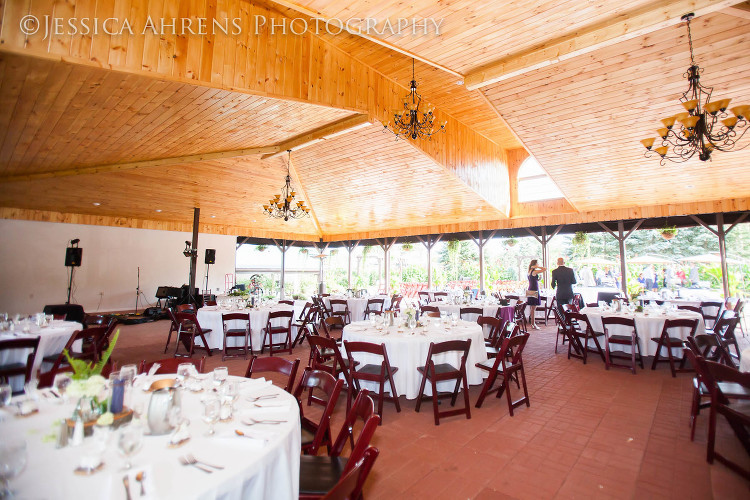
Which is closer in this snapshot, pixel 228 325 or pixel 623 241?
pixel 228 325

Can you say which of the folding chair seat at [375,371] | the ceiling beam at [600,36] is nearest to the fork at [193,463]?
the folding chair seat at [375,371]

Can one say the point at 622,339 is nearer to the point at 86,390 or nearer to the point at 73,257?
the point at 86,390

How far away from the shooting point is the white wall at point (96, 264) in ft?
35.1

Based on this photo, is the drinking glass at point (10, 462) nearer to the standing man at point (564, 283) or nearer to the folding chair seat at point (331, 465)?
the folding chair seat at point (331, 465)

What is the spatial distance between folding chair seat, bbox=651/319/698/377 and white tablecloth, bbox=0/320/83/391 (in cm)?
809

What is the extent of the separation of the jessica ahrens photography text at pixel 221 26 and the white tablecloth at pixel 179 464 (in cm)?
349

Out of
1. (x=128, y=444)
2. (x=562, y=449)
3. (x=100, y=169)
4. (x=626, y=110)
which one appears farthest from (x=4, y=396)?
(x=626, y=110)

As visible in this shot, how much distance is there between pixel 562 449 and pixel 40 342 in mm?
5853

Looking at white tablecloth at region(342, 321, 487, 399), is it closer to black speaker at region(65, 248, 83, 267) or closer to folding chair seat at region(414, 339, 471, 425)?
folding chair seat at region(414, 339, 471, 425)

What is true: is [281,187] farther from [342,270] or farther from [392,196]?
[342,270]

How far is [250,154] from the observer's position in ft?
29.2

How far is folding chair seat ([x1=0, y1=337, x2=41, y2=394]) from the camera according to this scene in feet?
12.2

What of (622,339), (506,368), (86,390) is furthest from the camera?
(622,339)

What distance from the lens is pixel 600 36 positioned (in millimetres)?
4930
